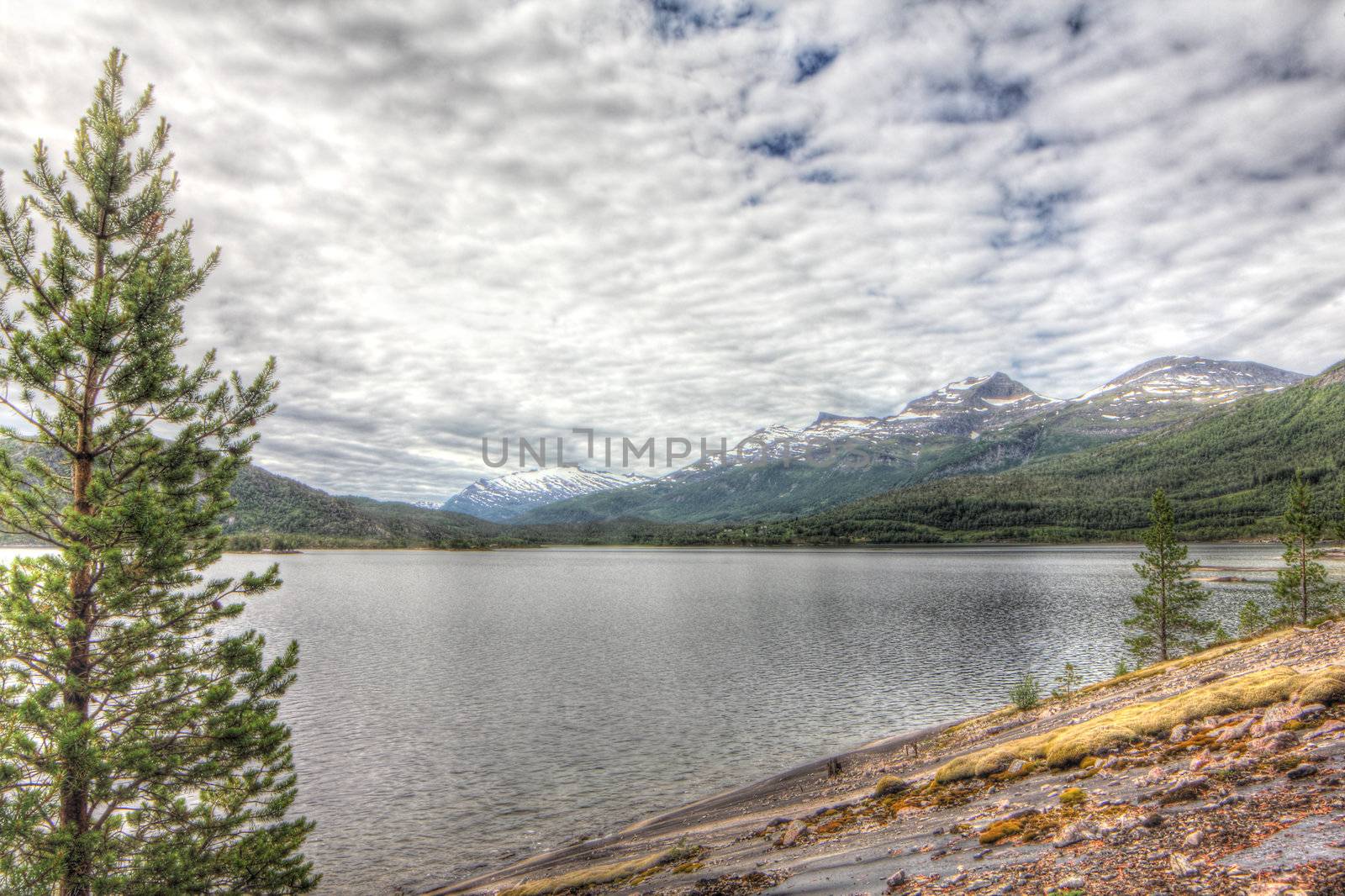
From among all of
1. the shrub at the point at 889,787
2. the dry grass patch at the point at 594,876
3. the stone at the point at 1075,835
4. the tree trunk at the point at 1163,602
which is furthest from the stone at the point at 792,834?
the tree trunk at the point at 1163,602

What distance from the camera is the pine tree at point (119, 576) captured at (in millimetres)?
13977

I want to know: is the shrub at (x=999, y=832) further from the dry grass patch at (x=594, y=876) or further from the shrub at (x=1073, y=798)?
the dry grass patch at (x=594, y=876)

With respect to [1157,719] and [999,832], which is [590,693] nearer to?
[1157,719]

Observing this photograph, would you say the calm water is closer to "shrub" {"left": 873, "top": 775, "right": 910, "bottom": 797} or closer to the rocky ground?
the rocky ground

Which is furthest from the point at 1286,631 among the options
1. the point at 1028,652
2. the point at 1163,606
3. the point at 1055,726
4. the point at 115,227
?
the point at 115,227

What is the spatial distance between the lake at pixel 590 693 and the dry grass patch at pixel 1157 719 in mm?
13206

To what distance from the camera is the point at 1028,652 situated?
58.9 metres

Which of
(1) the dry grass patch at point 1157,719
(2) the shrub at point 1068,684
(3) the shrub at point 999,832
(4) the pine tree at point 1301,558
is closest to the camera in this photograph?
(3) the shrub at point 999,832

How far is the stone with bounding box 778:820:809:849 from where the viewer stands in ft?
53.5

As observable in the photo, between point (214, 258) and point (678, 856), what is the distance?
1997cm

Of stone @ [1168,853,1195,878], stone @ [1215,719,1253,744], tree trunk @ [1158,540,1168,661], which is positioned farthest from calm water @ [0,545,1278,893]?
stone @ [1168,853,1195,878]

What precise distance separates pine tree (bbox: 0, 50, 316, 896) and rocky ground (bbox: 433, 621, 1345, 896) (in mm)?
8335

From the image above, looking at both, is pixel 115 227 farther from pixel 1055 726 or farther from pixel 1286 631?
pixel 1286 631

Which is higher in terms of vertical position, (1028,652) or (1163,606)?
(1163,606)
